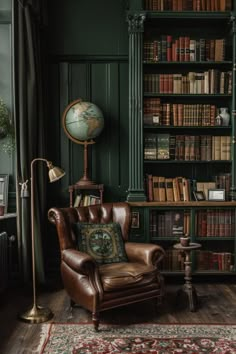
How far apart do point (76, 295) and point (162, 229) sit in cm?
142

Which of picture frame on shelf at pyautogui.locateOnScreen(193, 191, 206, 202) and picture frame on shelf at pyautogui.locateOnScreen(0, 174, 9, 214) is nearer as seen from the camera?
picture frame on shelf at pyautogui.locateOnScreen(0, 174, 9, 214)

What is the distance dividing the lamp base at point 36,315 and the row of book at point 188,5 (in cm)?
324

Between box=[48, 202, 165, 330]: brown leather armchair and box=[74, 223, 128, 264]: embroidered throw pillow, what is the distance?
0.22 ft

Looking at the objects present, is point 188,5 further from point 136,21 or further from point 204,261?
point 204,261

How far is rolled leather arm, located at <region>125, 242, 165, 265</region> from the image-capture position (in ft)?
12.7

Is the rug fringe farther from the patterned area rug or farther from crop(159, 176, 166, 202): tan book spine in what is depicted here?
crop(159, 176, 166, 202): tan book spine

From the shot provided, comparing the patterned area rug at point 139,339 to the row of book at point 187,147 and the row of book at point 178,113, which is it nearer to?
the row of book at point 187,147

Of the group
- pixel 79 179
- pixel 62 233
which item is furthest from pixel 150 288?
pixel 79 179

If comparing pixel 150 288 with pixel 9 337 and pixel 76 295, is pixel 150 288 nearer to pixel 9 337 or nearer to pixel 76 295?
pixel 76 295

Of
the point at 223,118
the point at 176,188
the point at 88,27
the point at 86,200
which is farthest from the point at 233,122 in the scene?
the point at 88,27

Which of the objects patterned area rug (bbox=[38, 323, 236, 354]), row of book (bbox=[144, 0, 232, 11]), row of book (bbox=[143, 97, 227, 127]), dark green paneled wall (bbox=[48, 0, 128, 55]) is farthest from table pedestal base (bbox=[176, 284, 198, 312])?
row of book (bbox=[144, 0, 232, 11])

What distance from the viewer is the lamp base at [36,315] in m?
3.61

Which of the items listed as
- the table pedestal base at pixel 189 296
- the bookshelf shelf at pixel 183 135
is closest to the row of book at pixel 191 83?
the bookshelf shelf at pixel 183 135

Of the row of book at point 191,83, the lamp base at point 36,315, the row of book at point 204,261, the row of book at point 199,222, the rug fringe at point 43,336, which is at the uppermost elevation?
the row of book at point 191,83
